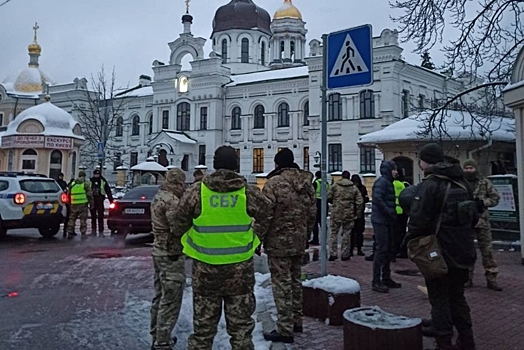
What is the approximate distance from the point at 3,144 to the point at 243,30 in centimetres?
3319

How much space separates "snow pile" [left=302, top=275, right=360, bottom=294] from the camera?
18.0 feet

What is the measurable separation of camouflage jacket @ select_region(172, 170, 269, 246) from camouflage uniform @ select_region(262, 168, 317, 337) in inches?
50.2

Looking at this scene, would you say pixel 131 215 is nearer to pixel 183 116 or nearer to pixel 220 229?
pixel 220 229

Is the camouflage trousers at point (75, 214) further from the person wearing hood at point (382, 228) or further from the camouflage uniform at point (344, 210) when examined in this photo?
the person wearing hood at point (382, 228)

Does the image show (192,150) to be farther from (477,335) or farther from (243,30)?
(477,335)

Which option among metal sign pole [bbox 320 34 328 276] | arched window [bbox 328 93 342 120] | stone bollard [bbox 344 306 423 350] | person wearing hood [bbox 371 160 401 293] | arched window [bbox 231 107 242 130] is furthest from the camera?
arched window [bbox 231 107 242 130]

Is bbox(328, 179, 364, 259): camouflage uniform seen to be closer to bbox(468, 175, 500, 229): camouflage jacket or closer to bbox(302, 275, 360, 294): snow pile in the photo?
bbox(468, 175, 500, 229): camouflage jacket

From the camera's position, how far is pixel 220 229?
12.4 feet

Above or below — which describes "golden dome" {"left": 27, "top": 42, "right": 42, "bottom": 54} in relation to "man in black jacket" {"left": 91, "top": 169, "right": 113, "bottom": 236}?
above

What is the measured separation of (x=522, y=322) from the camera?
18.2 feet

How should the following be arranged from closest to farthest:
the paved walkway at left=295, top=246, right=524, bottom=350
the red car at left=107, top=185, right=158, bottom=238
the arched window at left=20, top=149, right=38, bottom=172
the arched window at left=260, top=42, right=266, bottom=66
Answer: the paved walkway at left=295, top=246, right=524, bottom=350, the red car at left=107, top=185, right=158, bottom=238, the arched window at left=20, top=149, right=38, bottom=172, the arched window at left=260, top=42, right=266, bottom=66

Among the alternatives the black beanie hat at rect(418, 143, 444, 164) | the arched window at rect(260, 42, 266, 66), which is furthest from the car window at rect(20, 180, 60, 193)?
the arched window at rect(260, 42, 266, 66)

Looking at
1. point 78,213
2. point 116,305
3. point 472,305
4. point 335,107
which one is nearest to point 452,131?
point 472,305

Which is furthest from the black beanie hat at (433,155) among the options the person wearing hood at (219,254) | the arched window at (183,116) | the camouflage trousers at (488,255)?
the arched window at (183,116)
